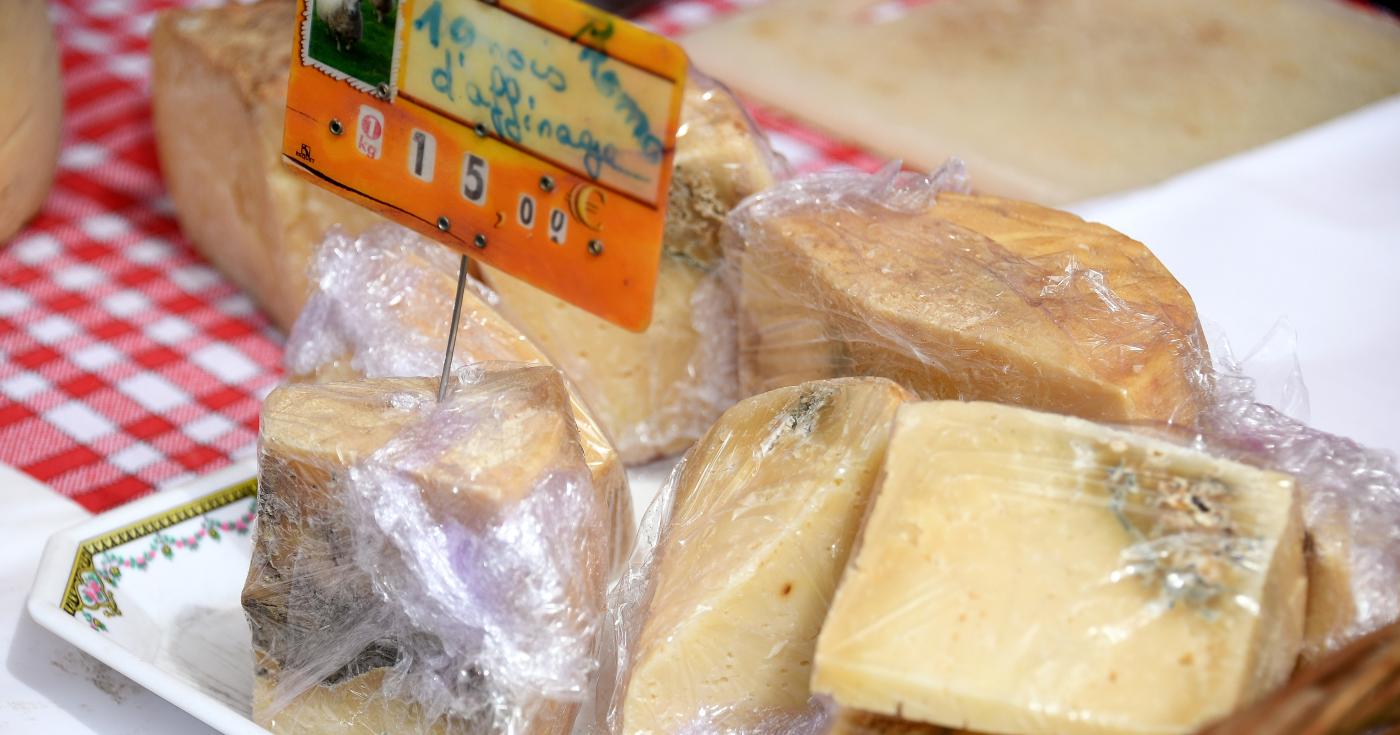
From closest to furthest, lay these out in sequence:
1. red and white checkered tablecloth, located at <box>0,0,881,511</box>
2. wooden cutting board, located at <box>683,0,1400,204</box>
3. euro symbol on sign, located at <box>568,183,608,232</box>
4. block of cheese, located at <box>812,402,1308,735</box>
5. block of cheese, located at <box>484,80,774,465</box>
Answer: block of cheese, located at <box>812,402,1308,735</box> → euro symbol on sign, located at <box>568,183,608,232</box> → block of cheese, located at <box>484,80,774,465</box> → red and white checkered tablecloth, located at <box>0,0,881,511</box> → wooden cutting board, located at <box>683,0,1400,204</box>

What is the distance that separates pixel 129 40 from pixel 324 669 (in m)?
1.78

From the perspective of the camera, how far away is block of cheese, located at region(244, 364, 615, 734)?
41.5 inches

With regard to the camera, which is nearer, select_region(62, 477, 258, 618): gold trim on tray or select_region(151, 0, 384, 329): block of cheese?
select_region(62, 477, 258, 618): gold trim on tray

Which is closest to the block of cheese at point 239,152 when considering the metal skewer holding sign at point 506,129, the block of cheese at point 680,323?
the block of cheese at point 680,323

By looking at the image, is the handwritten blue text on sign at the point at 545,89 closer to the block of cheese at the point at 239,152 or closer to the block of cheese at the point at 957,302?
the block of cheese at the point at 957,302

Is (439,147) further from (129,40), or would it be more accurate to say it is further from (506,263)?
(129,40)

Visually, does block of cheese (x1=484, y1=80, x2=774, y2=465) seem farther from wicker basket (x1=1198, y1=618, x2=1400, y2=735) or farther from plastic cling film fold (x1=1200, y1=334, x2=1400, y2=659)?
wicker basket (x1=1198, y1=618, x2=1400, y2=735)

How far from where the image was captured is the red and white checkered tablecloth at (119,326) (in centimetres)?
165

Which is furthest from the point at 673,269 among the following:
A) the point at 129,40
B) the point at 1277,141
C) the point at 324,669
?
the point at 129,40

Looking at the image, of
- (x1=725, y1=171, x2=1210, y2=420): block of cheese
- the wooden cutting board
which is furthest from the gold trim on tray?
the wooden cutting board

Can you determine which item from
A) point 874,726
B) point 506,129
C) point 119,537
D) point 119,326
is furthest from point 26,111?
point 874,726

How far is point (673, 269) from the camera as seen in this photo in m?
1.61

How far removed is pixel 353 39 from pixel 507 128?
0.18 metres

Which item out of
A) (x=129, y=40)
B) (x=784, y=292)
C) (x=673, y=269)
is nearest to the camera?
(x=784, y=292)
